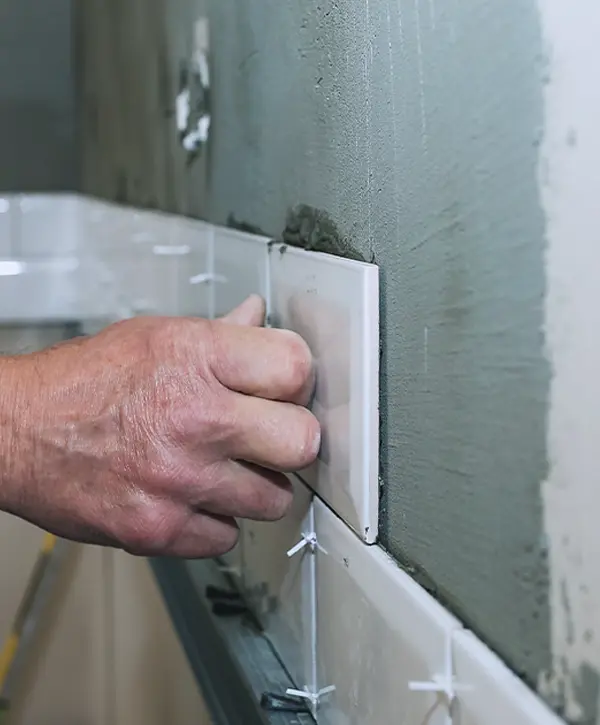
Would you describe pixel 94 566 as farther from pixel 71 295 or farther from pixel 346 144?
pixel 346 144

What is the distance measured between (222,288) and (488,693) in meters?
0.50

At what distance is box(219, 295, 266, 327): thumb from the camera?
1.93 ft

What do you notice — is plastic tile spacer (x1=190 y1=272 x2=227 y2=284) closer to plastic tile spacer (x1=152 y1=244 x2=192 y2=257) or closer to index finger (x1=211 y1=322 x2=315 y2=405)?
plastic tile spacer (x1=152 y1=244 x2=192 y2=257)

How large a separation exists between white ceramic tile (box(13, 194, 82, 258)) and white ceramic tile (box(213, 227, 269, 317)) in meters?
1.03

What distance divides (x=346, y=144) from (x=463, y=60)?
0.14m

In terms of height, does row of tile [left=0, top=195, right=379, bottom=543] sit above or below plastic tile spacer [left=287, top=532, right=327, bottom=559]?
above

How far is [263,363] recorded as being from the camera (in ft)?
1.67

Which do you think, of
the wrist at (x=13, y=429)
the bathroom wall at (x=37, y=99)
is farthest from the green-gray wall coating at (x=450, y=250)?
the bathroom wall at (x=37, y=99)

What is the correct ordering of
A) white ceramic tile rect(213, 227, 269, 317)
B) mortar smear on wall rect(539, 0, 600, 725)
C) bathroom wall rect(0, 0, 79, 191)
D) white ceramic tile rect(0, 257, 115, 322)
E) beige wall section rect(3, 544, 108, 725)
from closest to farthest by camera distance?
mortar smear on wall rect(539, 0, 600, 725)
white ceramic tile rect(213, 227, 269, 317)
beige wall section rect(3, 544, 108, 725)
white ceramic tile rect(0, 257, 115, 322)
bathroom wall rect(0, 0, 79, 191)

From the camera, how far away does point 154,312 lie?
3.85 feet

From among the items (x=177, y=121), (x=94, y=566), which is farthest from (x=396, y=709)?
(x=94, y=566)

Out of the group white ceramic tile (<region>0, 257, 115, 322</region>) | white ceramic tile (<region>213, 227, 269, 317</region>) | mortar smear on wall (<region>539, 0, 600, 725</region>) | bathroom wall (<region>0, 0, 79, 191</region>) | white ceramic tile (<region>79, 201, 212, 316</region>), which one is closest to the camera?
mortar smear on wall (<region>539, 0, 600, 725</region>)

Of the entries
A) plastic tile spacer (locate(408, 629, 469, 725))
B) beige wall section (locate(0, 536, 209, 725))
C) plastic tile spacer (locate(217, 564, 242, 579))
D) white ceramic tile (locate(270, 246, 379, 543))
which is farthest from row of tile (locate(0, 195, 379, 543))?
beige wall section (locate(0, 536, 209, 725))

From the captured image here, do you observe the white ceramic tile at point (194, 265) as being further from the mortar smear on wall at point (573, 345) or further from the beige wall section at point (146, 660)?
the mortar smear on wall at point (573, 345)
